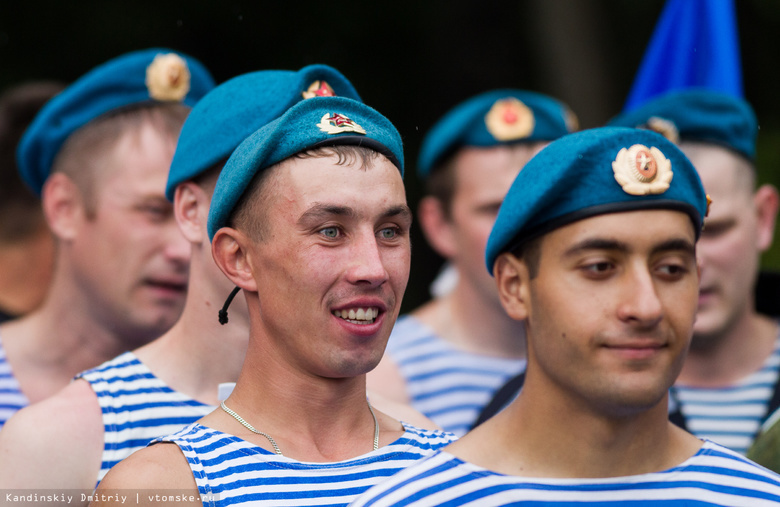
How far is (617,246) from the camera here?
2.63 meters

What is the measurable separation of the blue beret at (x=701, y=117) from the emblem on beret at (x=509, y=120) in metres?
0.64

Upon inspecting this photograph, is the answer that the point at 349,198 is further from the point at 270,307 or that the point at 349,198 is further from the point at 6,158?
the point at 6,158

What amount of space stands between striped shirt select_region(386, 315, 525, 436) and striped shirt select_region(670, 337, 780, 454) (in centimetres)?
90

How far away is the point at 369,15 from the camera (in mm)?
9414

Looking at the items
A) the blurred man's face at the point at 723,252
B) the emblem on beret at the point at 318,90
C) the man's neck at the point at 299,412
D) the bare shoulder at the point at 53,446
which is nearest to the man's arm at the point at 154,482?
the man's neck at the point at 299,412

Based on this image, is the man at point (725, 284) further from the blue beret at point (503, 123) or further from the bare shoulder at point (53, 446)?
the bare shoulder at point (53, 446)

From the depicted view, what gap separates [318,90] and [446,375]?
2.13m

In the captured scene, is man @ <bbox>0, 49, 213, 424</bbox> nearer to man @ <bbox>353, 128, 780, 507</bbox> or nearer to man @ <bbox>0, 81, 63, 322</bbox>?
man @ <bbox>0, 81, 63, 322</bbox>

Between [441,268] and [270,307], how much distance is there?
6.37m

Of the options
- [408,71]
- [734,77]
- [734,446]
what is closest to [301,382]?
[734,446]

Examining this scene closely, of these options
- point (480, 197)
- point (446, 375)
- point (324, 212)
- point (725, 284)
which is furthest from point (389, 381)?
point (324, 212)

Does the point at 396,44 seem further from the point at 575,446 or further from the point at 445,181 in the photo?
Result: the point at 575,446

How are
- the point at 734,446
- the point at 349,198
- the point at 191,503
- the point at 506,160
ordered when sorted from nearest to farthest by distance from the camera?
the point at 191,503, the point at 349,198, the point at 734,446, the point at 506,160

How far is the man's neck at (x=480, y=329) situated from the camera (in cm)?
534
